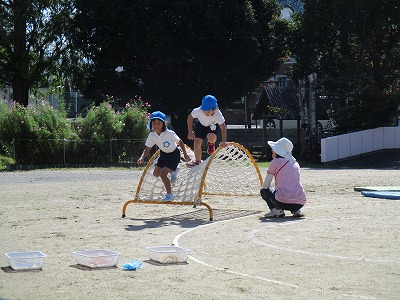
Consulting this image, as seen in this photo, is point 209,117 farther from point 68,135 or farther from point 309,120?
point 309,120

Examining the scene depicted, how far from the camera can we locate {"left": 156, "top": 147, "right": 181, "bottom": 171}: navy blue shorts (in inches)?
553

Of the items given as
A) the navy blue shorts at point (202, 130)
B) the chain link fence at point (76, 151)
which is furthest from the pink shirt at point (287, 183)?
the chain link fence at point (76, 151)

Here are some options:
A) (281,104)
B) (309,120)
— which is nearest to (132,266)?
(309,120)

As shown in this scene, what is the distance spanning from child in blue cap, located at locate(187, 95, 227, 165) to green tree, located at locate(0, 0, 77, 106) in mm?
27935

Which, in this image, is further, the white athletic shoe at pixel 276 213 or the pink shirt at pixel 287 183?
the white athletic shoe at pixel 276 213

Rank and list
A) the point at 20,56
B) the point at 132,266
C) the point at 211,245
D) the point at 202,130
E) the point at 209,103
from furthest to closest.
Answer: the point at 20,56, the point at 202,130, the point at 209,103, the point at 211,245, the point at 132,266

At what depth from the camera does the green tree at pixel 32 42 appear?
41.8 m

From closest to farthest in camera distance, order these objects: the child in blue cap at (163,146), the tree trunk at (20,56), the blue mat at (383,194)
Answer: the child in blue cap at (163,146), the blue mat at (383,194), the tree trunk at (20,56)

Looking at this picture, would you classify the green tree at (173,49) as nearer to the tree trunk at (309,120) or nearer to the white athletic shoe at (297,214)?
the tree trunk at (309,120)

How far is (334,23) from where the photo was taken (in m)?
42.6

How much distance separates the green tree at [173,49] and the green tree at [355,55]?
3267 millimetres

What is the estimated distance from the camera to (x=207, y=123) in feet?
50.9

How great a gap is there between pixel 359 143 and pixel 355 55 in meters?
8.00

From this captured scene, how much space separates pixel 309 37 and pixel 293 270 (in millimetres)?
37781
